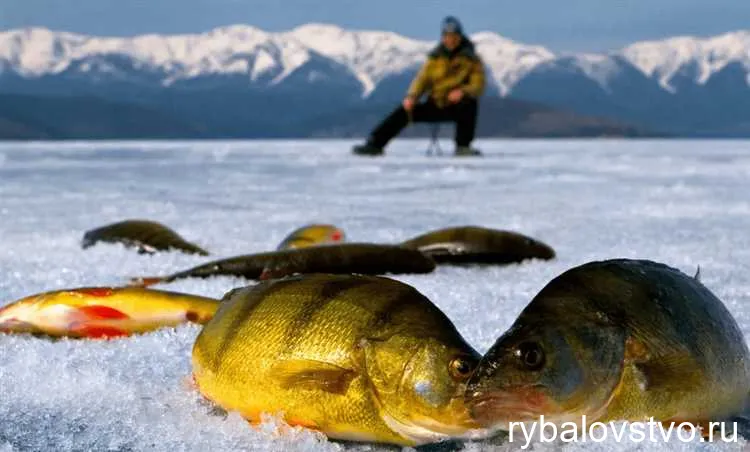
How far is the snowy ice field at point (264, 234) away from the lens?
1838 mm

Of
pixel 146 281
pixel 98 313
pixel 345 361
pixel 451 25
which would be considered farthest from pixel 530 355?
pixel 451 25

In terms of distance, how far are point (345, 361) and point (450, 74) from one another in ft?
43.7

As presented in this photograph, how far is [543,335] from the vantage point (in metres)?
1.53

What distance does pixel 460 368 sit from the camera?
152 centimetres

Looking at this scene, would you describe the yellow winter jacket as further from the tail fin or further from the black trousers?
the tail fin

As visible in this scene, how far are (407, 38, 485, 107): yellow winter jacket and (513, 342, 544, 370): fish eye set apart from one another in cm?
1296

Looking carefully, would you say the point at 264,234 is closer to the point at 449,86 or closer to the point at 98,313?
the point at 98,313

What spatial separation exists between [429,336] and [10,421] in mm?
842

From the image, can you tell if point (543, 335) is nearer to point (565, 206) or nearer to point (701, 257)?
point (701, 257)

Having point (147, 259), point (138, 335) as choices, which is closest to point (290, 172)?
point (147, 259)

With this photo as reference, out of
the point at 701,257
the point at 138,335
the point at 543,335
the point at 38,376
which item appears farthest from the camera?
the point at 701,257

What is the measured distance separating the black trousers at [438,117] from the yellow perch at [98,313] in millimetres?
12424

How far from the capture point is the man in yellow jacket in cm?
1420

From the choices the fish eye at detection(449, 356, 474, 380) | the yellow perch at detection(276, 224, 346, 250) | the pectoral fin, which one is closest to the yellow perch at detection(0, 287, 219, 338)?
the pectoral fin
